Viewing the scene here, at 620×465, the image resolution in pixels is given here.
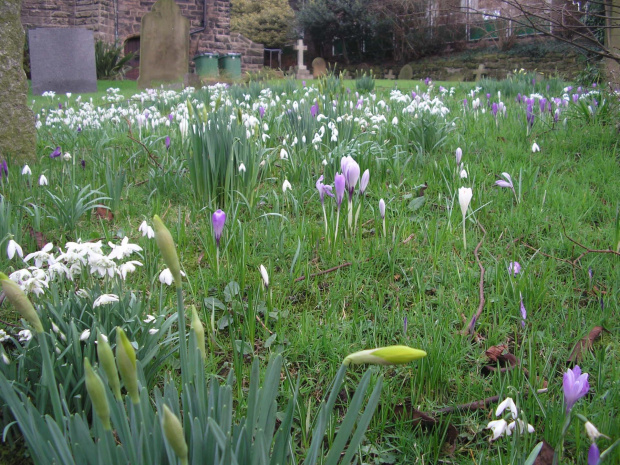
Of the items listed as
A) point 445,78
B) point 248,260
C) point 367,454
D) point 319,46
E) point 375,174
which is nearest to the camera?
point 367,454

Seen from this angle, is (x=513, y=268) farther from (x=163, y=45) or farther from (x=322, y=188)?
(x=163, y=45)

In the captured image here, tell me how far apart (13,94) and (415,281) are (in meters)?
3.38

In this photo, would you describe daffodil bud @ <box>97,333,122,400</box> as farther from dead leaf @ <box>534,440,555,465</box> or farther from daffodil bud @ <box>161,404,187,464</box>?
dead leaf @ <box>534,440,555,465</box>

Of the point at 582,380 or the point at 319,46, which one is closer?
the point at 582,380

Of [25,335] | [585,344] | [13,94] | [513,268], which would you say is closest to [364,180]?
[513,268]

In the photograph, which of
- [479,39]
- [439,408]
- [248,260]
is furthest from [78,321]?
[479,39]

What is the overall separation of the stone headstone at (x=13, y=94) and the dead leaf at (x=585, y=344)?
3733mm

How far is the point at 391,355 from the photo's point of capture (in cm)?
79

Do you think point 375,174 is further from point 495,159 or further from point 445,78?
point 445,78

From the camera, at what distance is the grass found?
1424 millimetres

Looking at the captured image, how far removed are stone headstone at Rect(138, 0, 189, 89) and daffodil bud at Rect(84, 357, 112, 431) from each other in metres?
14.2

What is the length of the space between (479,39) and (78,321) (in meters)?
25.7

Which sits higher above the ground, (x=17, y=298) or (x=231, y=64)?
(x=231, y=64)

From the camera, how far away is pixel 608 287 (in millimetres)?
1960
